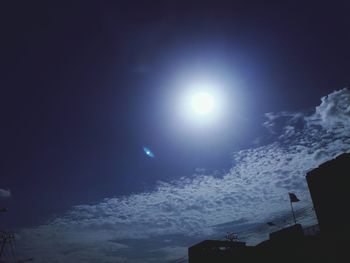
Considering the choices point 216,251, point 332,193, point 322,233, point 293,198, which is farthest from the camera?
point 216,251

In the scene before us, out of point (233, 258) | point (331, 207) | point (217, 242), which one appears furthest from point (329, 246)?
point (217, 242)

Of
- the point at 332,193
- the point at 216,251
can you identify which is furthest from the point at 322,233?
the point at 216,251

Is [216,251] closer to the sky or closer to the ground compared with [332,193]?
closer to the ground

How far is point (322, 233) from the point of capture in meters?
26.0

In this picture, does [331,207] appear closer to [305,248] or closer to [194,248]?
[305,248]

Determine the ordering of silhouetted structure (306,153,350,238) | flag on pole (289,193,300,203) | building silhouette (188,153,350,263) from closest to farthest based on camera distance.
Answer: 1. building silhouette (188,153,350,263)
2. silhouetted structure (306,153,350,238)
3. flag on pole (289,193,300,203)

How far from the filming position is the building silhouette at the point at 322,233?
2350 centimetres

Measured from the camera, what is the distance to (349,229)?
22859mm

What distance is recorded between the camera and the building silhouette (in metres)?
23.5

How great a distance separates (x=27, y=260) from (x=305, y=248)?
6020 cm

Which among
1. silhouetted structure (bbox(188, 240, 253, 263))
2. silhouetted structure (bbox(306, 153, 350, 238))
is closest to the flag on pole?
silhouetted structure (bbox(306, 153, 350, 238))

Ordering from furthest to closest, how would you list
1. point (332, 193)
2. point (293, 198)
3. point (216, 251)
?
1. point (216, 251)
2. point (293, 198)
3. point (332, 193)

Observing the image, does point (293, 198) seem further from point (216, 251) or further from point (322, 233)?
point (216, 251)

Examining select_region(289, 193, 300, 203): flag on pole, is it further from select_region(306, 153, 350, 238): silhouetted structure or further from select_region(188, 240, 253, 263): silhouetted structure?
select_region(188, 240, 253, 263): silhouetted structure
